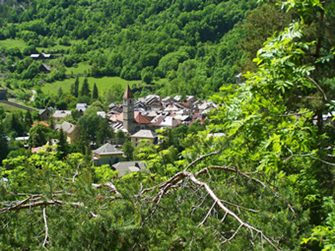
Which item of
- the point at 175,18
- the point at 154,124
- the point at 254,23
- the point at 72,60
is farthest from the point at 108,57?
the point at 254,23

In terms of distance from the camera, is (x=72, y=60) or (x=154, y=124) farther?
(x=72, y=60)

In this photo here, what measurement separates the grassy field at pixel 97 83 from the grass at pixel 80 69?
3409 mm

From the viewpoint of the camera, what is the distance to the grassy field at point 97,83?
290 ft

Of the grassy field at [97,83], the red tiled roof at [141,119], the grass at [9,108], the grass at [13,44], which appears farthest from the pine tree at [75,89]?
the grass at [13,44]

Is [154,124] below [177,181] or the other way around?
below

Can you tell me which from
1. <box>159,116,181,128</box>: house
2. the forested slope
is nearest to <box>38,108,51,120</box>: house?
<box>159,116,181,128</box>: house

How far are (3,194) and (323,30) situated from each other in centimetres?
456

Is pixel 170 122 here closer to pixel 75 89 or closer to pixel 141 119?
pixel 141 119

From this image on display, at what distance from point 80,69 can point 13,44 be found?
22.5 metres

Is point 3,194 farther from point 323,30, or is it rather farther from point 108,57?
point 108,57

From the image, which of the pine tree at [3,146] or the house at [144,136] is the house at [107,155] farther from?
the house at [144,136]

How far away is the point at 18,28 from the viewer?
122812 mm

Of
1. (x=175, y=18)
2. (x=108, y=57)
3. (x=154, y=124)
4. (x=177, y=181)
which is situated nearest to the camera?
(x=177, y=181)

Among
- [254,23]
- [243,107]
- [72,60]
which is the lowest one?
[72,60]
